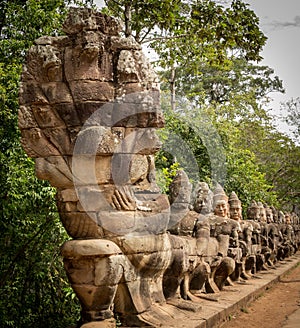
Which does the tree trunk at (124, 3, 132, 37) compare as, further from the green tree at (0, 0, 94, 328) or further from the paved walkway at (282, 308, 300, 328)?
the paved walkway at (282, 308, 300, 328)

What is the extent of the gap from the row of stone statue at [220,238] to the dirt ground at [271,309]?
580mm

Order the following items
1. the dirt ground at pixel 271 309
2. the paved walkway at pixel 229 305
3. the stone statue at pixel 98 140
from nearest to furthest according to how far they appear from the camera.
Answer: the stone statue at pixel 98 140
the paved walkway at pixel 229 305
the dirt ground at pixel 271 309

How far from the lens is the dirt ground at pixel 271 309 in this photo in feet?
23.0

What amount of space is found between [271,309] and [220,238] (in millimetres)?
1381

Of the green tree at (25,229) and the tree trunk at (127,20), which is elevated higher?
the tree trunk at (127,20)

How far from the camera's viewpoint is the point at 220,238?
27.4 ft

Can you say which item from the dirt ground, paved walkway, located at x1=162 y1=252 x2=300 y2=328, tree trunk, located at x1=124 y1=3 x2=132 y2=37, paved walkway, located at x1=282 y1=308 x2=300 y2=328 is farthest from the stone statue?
tree trunk, located at x1=124 y1=3 x2=132 y2=37

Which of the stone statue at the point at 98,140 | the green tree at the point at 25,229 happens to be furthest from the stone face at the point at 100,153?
the green tree at the point at 25,229

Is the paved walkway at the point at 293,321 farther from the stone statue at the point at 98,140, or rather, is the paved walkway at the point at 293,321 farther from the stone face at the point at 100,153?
the stone statue at the point at 98,140

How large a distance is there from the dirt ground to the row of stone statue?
580 millimetres

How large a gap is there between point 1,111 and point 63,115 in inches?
111

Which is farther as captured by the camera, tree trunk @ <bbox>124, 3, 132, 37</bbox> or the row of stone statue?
tree trunk @ <bbox>124, 3, 132, 37</bbox>

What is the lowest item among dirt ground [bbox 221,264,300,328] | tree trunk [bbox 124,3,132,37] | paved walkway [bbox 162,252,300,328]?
dirt ground [bbox 221,264,300,328]

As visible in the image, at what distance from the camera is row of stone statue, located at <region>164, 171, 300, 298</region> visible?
7.08 m
